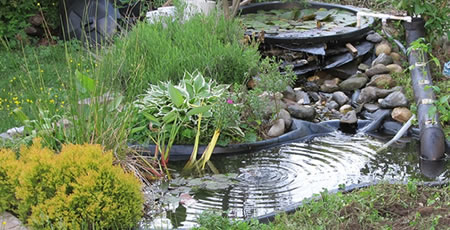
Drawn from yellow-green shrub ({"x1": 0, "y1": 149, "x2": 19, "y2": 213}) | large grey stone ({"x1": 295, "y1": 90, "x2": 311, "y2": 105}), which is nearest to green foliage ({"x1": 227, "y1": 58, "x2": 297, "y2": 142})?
large grey stone ({"x1": 295, "y1": 90, "x2": 311, "y2": 105})

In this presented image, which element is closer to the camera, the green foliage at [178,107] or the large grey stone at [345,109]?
the green foliage at [178,107]

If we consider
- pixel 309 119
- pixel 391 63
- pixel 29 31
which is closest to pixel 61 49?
pixel 29 31

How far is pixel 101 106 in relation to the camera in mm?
4891

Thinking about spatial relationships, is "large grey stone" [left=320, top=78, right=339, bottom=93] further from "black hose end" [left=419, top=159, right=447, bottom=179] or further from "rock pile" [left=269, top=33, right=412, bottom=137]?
"black hose end" [left=419, top=159, right=447, bottom=179]

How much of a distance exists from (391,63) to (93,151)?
4.62m

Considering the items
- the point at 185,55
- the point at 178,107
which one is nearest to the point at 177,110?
the point at 178,107

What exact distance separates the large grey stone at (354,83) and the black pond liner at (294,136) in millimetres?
699

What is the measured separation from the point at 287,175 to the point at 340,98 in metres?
2.09

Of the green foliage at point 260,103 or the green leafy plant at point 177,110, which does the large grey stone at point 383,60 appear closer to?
the green foliage at point 260,103

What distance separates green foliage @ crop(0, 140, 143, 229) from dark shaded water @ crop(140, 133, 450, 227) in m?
0.63

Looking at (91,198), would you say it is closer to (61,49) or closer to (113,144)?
(113,144)

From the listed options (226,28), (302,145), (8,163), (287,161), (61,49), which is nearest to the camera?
(8,163)

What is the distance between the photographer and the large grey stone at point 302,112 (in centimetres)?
664

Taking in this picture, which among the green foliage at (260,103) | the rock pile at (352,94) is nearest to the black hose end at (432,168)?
the rock pile at (352,94)
